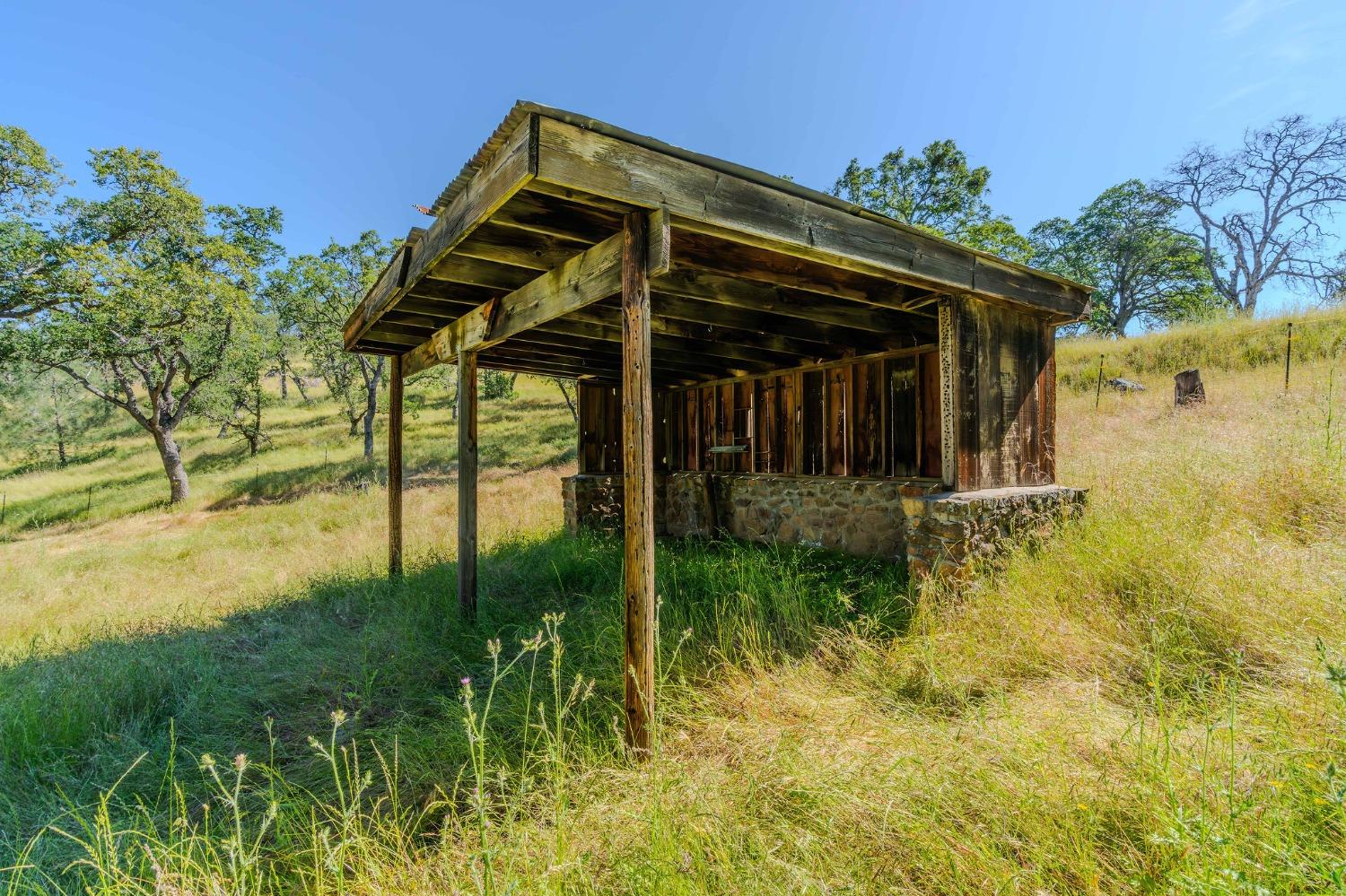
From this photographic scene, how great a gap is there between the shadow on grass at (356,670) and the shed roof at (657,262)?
2.21 meters

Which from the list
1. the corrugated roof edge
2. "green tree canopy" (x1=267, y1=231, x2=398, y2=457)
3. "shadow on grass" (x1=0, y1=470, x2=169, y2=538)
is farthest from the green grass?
"shadow on grass" (x1=0, y1=470, x2=169, y2=538)

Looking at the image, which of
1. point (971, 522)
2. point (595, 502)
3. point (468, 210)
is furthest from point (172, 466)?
point (971, 522)

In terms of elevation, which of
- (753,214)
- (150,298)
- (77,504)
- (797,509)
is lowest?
(77,504)

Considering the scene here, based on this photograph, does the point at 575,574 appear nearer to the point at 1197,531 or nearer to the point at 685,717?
the point at 685,717

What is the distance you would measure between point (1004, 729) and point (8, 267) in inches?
802

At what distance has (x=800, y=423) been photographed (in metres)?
6.66

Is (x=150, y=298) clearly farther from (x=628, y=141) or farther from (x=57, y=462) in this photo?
(x=57, y=462)

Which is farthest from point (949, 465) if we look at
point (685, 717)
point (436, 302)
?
point (436, 302)

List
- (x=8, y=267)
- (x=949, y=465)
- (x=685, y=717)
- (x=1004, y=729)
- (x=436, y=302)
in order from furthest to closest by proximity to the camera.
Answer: (x=8, y=267), (x=436, y=302), (x=949, y=465), (x=685, y=717), (x=1004, y=729)

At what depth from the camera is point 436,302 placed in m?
4.49

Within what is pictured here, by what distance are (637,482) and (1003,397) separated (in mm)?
3464

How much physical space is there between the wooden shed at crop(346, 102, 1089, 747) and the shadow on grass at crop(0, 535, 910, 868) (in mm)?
616

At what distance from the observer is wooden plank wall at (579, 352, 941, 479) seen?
552cm

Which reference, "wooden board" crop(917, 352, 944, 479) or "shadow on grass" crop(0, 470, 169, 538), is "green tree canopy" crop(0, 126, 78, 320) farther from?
"wooden board" crop(917, 352, 944, 479)
